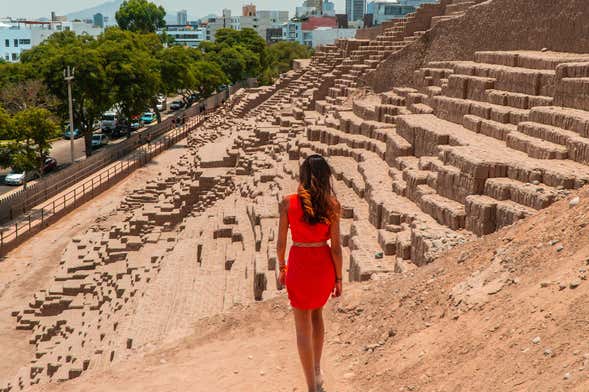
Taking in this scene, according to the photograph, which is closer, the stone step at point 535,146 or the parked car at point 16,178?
the stone step at point 535,146

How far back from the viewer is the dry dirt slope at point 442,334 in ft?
16.7

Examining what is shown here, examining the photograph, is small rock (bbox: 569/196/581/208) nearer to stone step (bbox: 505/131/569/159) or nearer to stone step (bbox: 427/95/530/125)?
stone step (bbox: 505/131/569/159)

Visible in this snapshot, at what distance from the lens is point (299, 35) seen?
10906cm

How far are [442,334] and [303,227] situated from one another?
159cm

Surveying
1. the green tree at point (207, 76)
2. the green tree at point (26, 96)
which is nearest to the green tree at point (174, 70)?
the green tree at point (207, 76)

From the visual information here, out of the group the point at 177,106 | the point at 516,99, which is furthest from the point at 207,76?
the point at 516,99

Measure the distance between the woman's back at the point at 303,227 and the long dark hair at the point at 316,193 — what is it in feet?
0.09

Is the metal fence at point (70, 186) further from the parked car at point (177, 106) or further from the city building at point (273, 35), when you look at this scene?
the city building at point (273, 35)

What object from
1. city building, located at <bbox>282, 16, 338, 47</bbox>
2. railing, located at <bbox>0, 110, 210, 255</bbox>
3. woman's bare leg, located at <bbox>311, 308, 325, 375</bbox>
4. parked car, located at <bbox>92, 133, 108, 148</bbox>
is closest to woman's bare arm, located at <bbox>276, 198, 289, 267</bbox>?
woman's bare leg, located at <bbox>311, 308, 325, 375</bbox>

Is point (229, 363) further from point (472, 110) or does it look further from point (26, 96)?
point (26, 96)

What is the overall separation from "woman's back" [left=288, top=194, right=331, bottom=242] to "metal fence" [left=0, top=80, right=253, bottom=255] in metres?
15.3

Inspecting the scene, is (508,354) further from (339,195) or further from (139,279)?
(139,279)

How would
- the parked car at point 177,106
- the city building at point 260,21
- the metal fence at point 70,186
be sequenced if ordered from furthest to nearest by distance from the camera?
the city building at point 260,21 → the parked car at point 177,106 → the metal fence at point 70,186

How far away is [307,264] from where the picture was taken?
527 cm
